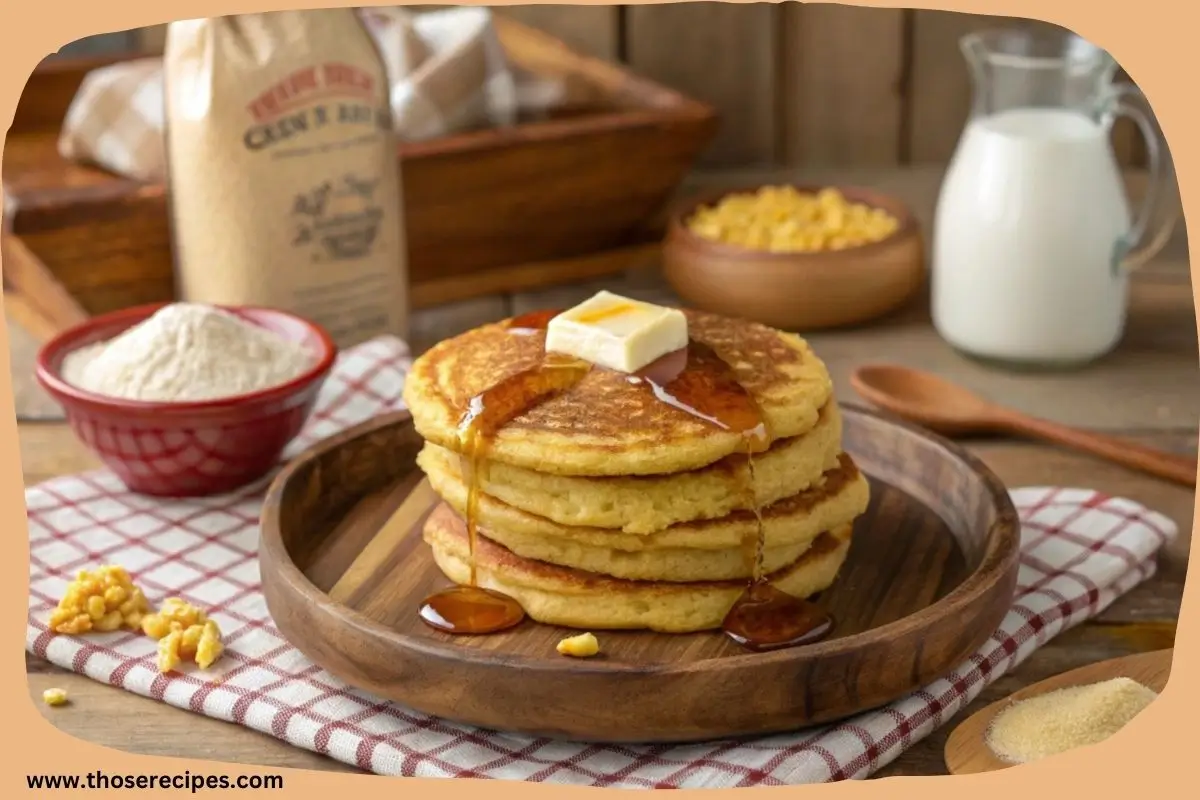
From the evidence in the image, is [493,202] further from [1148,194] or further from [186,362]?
[1148,194]

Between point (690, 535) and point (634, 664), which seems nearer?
point (634, 664)

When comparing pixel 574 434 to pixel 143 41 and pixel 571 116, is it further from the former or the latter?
pixel 143 41

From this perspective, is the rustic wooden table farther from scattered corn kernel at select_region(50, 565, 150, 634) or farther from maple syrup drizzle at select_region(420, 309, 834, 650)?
maple syrup drizzle at select_region(420, 309, 834, 650)

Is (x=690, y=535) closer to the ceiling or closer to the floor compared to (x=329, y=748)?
closer to the ceiling

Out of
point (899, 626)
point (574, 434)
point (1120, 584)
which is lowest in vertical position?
point (1120, 584)

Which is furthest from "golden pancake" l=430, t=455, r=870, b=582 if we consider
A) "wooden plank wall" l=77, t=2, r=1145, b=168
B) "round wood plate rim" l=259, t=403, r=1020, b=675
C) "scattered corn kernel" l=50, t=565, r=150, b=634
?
"wooden plank wall" l=77, t=2, r=1145, b=168

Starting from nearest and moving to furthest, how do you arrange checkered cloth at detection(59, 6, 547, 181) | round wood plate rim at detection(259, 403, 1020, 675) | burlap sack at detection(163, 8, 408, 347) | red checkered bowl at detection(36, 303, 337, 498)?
1. round wood plate rim at detection(259, 403, 1020, 675)
2. red checkered bowl at detection(36, 303, 337, 498)
3. burlap sack at detection(163, 8, 408, 347)
4. checkered cloth at detection(59, 6, 547, 181)

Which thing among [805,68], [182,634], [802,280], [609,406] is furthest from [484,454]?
[805,68]

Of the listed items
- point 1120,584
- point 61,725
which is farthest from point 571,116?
point 61,725
